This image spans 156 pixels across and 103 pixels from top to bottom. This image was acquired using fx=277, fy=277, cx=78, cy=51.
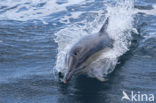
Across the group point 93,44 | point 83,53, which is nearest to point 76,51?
point 83,53

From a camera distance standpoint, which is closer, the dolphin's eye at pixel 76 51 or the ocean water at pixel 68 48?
the ocean water at pixel 68 48

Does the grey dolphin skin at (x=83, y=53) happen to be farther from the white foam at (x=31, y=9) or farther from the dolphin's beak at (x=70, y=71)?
the white foam at (x=31, y=9)

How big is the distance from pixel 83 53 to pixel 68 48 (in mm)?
1524

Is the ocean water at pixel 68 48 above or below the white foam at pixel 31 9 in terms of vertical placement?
below

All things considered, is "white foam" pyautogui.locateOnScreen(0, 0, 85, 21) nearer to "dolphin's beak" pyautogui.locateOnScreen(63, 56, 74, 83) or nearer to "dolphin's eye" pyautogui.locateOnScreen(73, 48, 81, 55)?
"dolphin's eye" pyautogui.locateOnScreen(73, 48, 81, 55)

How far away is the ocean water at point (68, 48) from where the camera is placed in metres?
8.06

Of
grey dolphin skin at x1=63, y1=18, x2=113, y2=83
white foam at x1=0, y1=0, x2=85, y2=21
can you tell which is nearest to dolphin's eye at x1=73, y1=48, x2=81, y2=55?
grey dolphin skin at x1=63, y1=18, x2=113, y2=83

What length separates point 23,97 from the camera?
7.75m

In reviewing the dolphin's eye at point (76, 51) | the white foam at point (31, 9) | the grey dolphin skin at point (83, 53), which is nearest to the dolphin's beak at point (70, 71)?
the grey dolphin skin at point (83, 53)

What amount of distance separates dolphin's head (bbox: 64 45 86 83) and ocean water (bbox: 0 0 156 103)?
623 millimetres

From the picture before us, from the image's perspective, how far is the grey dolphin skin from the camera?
7.92m

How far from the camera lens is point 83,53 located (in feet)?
27.5

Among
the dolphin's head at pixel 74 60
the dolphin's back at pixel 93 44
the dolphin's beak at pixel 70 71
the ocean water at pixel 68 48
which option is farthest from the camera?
the dolphin's back at pixel 93 44

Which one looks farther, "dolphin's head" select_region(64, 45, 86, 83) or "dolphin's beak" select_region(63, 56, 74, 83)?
"dolphin's head" select_region(64, 45, 86, 83)
